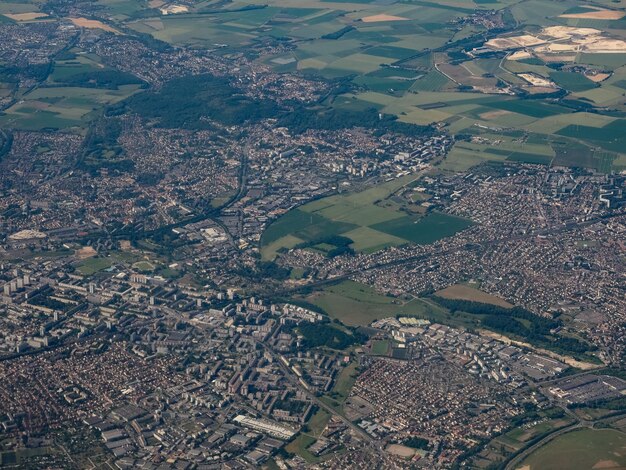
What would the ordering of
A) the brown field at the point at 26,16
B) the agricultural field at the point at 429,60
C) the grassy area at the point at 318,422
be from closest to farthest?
the grassy area at the point at 318,422
the agricultural field at the point at 429,60
the brown field at the point at 26,16

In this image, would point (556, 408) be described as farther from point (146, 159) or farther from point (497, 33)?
point (497, 33)

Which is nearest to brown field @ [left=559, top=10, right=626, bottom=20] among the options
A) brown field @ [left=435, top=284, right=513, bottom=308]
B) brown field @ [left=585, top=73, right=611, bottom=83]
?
brown field @ [left=585, top=73, right=611, bottom=83]

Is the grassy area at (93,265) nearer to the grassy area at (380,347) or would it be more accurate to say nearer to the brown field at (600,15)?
the grassy area at (380,347)

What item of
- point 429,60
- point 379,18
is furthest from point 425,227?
point 379,18

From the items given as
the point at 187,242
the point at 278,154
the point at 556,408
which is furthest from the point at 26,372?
the point at 278,154

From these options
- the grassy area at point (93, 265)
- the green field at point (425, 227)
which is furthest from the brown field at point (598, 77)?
the grassy area at point (93, 265)
